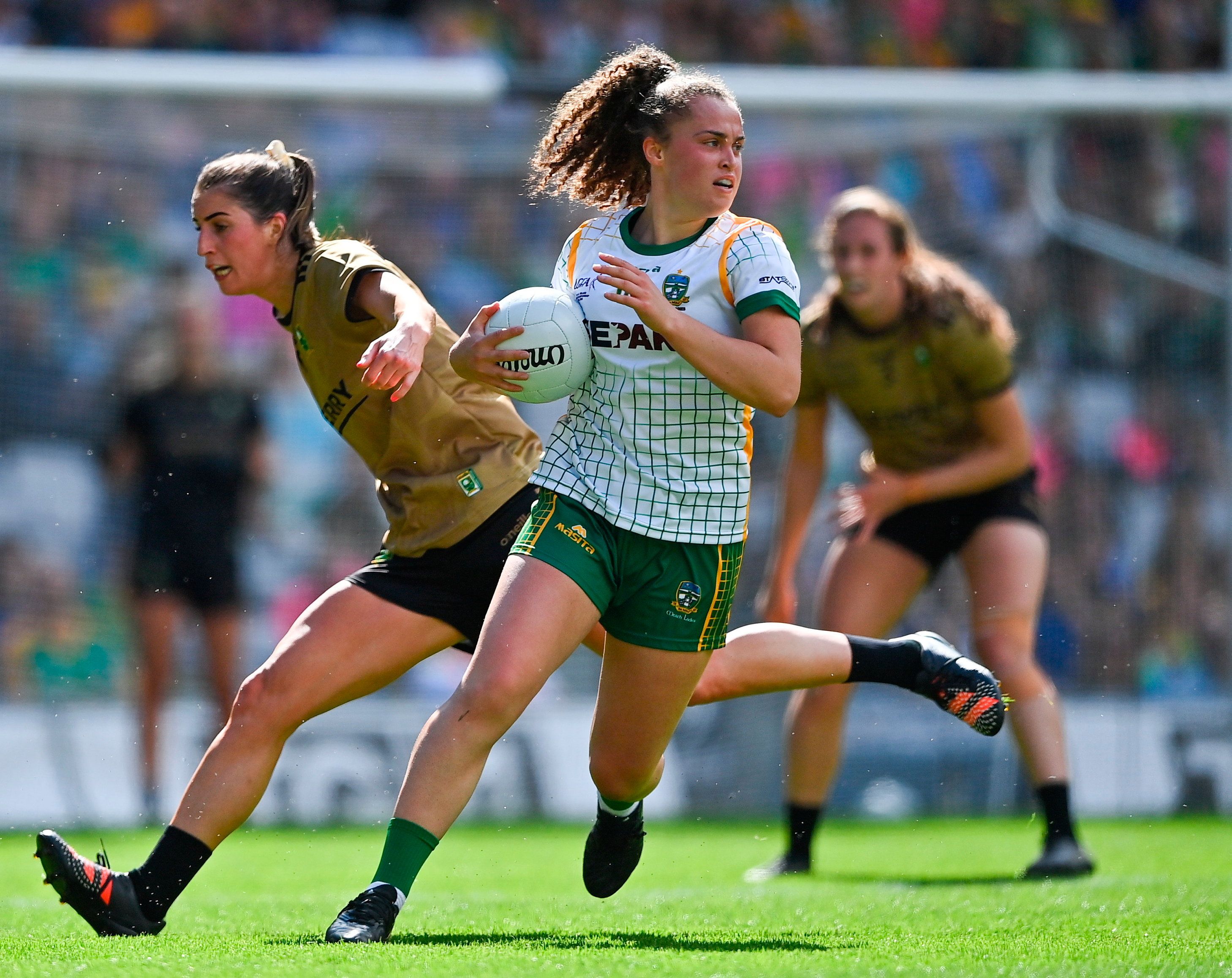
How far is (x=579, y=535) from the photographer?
380 cm

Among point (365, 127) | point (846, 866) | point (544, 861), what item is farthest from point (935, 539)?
point (365, 127)

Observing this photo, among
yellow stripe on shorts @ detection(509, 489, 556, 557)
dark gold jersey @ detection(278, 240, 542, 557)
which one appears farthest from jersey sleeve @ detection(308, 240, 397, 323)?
yellow stripe on shorts @ detection(509, 489, 556, 557)

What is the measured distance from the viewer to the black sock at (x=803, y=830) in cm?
589

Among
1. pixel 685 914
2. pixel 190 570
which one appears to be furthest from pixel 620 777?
pixel 190 570

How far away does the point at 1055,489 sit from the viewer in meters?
9.74

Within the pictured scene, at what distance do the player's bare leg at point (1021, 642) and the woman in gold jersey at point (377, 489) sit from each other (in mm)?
1976

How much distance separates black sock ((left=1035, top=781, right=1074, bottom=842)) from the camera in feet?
18.0

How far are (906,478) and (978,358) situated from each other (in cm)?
52

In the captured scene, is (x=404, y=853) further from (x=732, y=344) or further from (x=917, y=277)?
(x=917, y=277)

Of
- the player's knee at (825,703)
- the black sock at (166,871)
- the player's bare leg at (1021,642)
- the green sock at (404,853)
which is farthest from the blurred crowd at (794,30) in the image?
the green sock at (404,853)

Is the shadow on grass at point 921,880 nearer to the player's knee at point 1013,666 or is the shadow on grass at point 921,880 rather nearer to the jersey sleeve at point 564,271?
the player's knee at point 1013,666

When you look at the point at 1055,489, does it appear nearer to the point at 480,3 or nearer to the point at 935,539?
the point at 935,539

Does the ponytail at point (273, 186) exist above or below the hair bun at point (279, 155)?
below

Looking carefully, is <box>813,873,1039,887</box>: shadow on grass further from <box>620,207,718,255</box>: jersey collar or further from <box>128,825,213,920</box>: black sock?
<box>620,207,718,255</box>: jersey collar
